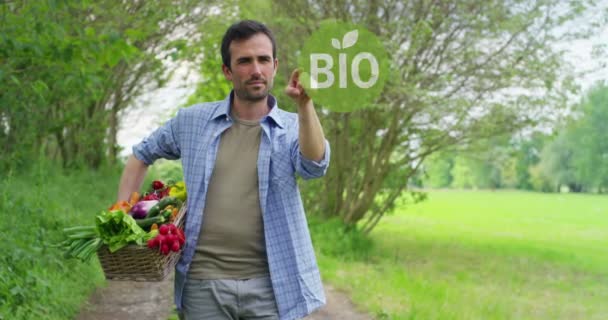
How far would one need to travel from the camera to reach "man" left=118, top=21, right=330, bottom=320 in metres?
2.78

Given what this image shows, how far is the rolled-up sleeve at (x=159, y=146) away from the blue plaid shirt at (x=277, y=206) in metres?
0.19

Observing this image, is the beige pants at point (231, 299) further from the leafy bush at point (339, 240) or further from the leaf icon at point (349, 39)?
the leafy bush at point (339, 240)

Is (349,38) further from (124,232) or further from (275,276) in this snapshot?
(124,232)

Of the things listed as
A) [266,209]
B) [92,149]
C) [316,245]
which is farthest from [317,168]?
[92,149]

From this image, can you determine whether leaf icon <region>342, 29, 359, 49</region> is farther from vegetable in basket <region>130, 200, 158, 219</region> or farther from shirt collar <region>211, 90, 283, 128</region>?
vegetable in basket <region>130, 200, 158, 219</region>

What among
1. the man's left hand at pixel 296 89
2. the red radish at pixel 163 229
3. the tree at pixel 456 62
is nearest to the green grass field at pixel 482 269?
the tree at pixel 456 62

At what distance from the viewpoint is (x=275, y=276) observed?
2.81m

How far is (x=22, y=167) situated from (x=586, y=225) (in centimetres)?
2544

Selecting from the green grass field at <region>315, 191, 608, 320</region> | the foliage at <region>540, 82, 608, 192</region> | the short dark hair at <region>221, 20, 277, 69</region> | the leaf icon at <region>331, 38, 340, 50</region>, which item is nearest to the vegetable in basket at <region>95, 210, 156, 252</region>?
the short dark hair at <region>221, 20, 277, 69</region>

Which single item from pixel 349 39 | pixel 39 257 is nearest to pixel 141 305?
pixel 39 257

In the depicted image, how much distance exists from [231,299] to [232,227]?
298 mm

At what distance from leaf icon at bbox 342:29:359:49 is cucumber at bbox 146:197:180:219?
103cm

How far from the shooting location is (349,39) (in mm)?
2900

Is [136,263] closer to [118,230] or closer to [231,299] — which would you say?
[118,230]
